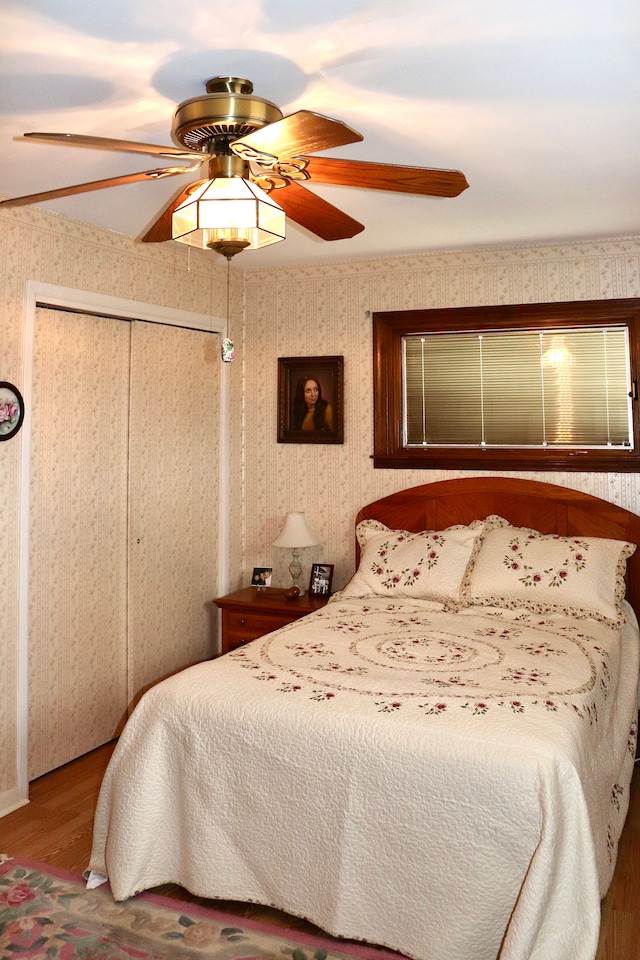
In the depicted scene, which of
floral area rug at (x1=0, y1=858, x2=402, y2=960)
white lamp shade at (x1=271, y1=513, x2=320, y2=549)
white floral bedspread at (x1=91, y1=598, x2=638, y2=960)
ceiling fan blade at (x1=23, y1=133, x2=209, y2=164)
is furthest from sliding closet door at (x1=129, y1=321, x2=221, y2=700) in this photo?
ceiling fan blade at (x1=23, y1=133, x2=209, y2=164)

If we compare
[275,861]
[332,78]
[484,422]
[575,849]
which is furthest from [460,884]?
[484,422]

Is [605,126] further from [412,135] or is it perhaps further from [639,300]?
[639,300]

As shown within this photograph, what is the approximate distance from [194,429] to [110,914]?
2.52m

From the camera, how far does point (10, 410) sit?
3.20m

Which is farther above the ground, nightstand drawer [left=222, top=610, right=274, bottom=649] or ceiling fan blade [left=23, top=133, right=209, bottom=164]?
ceiling fan blade [left=23, top=133, right=209, bottom=164]

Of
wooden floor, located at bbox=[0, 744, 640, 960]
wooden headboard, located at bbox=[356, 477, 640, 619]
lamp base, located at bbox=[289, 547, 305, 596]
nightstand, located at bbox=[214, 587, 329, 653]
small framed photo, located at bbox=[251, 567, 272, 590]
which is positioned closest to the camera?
wooden floor, located at bbox=[0, 744, 640, 960]

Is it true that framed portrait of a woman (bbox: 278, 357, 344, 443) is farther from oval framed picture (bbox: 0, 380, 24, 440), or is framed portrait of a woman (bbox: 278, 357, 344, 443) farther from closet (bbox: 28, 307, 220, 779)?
oval framed picture (bbox: 0, 380, 24, 440)

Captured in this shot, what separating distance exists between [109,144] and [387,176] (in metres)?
0.66

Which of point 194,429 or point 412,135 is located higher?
point 412,135

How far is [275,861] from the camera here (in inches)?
92.0

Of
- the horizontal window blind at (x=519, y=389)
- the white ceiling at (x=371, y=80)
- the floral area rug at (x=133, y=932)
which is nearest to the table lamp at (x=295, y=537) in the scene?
the horizontal window blind at (x=519, y=389)

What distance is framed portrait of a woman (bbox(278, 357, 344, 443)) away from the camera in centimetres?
441

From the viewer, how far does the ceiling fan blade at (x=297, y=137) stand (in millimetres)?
1645

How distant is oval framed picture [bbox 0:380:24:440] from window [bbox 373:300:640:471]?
1878 mm
